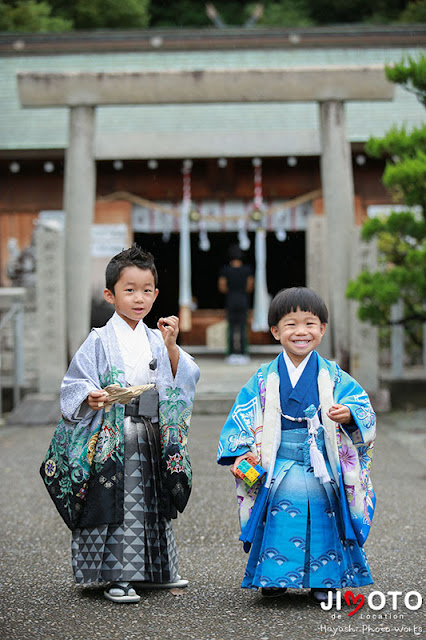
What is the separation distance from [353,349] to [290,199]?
481cm

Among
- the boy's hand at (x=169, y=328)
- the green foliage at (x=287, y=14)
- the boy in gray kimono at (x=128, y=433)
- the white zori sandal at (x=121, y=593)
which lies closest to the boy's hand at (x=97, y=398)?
the boy in gray kimono at (x=128, y=433)

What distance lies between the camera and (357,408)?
3.12m

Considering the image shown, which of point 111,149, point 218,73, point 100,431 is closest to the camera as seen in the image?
point 100,431

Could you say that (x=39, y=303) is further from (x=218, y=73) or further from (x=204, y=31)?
(x=204, y=31)

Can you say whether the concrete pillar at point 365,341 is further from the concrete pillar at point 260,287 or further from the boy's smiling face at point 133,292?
the boy's smiling face at point 133,292

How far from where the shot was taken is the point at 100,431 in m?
3.25

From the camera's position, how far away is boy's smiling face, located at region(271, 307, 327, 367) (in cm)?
318

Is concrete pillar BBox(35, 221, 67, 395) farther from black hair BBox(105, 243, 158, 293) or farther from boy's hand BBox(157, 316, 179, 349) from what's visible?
boy's hand BBox(157, 316, 179, 349)

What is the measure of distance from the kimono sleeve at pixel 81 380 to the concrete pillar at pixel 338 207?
5.47 m

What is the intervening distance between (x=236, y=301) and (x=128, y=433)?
8.65m

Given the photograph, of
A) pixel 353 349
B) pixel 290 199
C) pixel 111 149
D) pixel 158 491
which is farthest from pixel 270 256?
pixel 158 491

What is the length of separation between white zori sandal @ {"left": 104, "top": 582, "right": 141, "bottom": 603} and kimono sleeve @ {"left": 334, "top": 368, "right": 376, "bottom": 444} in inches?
42.7

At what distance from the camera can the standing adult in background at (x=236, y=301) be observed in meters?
11.8

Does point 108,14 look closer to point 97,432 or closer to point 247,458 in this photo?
point 97,432
